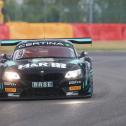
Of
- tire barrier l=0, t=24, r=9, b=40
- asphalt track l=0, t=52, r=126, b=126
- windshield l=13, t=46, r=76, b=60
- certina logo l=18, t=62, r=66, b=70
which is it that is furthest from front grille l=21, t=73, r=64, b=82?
tire barrier l=0, t=24, r=9, b=40

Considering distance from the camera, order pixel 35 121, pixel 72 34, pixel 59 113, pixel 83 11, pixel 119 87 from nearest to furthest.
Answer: pixel 35 121
pixel 59 113
pixel 119 87
pixel 72 34
pixel 83 11

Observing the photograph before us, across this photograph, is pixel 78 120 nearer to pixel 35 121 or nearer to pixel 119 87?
pixel 35 121

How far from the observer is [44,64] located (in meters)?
12.6

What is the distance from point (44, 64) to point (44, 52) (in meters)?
1.18

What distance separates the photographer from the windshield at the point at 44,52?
13549 millimetres

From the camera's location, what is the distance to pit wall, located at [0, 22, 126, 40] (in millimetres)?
39369

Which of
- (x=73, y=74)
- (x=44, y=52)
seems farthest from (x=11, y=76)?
(x=44, y=52)

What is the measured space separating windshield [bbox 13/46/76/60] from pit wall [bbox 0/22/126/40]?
24.6m

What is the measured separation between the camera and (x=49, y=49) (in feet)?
→ 45.2

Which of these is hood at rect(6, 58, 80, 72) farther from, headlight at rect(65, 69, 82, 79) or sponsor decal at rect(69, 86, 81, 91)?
sponsor decal at rect(69, 86, 81, 91)

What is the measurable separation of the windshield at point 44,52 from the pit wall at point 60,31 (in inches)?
968

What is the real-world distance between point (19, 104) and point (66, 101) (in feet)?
2.95

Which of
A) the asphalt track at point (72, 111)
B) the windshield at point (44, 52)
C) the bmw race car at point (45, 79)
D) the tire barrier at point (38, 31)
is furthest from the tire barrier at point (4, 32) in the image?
the bmw race car at point (45, 79)

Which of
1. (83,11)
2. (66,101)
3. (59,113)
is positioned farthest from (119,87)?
(83,11)
